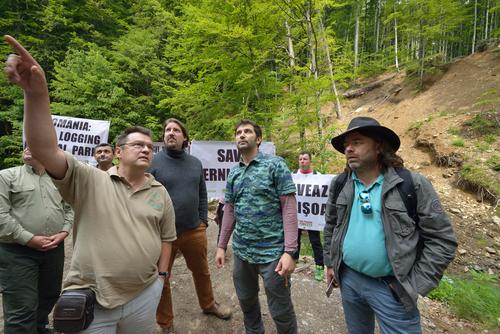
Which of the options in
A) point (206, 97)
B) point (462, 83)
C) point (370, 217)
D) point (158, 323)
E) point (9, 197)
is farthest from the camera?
point (462, 83)

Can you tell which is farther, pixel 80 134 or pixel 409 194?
pixel 80 134

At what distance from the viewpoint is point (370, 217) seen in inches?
81.4

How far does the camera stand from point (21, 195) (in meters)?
2.84

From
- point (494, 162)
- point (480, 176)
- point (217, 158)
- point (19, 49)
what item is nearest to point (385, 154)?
point (19, 49)

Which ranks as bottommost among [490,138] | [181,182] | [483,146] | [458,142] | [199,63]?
[181,182]

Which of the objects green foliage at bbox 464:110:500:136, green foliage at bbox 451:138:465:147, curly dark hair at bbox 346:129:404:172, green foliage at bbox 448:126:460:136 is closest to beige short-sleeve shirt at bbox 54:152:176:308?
curly dark hair at bbox 346:129:404:172

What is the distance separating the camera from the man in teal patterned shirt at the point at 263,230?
2.49 meters

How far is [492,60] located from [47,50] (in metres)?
25.1

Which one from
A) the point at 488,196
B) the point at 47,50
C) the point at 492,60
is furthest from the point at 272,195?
the point at 492,60

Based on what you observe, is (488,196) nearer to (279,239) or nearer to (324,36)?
(324,36)

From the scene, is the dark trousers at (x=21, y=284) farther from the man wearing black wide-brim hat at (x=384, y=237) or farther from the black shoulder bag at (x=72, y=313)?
the man wearing black wide-brim hat at (x=384, y=237)

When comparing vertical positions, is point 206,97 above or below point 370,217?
above

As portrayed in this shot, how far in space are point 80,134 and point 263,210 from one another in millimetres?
4944

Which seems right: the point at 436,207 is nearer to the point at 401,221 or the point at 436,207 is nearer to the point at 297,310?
the point at 401,221
